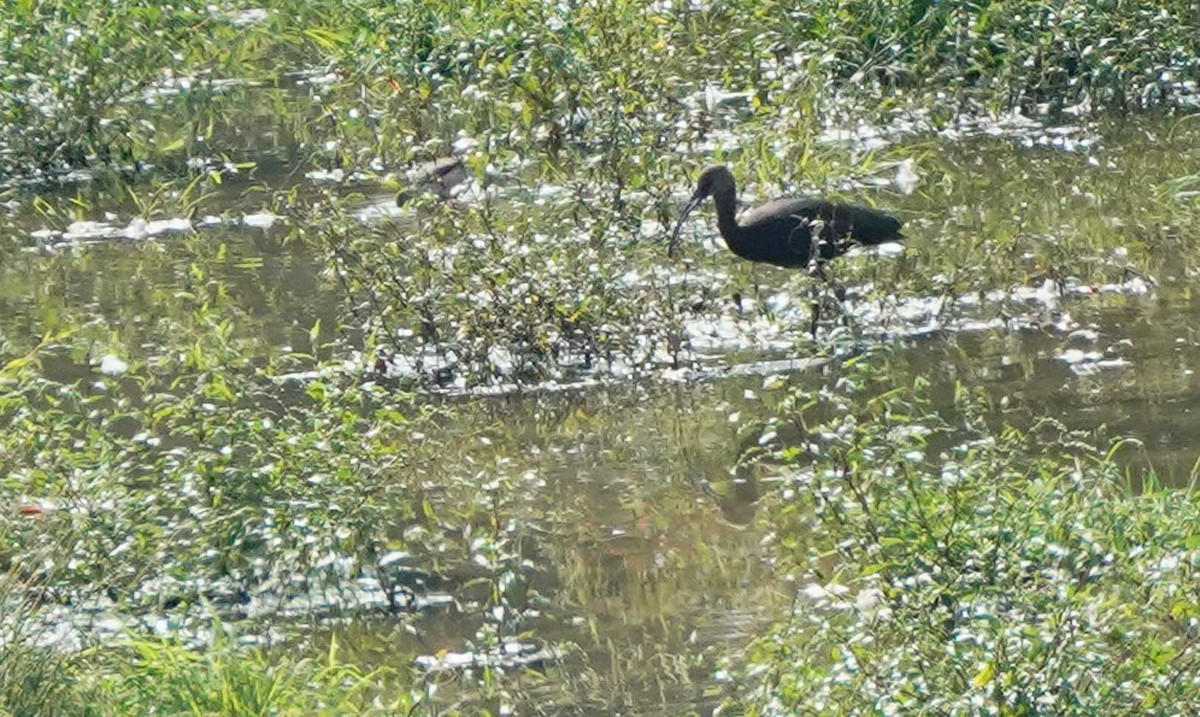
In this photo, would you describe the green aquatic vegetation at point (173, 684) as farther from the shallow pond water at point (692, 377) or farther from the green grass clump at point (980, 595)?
the green grass clump at point (980, 595)

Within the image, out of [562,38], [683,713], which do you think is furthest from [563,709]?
[562,38]

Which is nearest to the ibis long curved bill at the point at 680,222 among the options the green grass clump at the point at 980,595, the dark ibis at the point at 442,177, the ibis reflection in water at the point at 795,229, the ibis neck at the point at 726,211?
the ibis reflection in water at the point at 795,229

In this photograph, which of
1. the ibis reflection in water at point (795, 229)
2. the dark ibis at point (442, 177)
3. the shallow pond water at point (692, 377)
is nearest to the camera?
the shallow pond water at point (692, 377)

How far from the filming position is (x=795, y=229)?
29.4 feet

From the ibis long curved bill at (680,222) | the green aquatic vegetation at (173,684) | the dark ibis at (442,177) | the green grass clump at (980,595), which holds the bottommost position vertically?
the dark ibis at (442,177)

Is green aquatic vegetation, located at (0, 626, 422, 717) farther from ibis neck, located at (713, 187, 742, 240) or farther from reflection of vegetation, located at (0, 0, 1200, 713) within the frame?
ibis neck, located at (713, 187, 742, 240)

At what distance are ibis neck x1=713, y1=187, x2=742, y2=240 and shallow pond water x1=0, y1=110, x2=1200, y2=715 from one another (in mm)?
229

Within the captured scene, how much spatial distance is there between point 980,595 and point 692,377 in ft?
10.7

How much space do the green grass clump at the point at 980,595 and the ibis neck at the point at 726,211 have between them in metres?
2.89

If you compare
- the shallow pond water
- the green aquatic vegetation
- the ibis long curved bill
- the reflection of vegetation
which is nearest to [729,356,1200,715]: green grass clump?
the reflection of vegetation

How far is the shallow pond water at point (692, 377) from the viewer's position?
629cm

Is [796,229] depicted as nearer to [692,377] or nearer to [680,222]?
[680,222]

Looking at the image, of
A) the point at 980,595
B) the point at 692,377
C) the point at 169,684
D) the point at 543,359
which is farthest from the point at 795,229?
the point at 169,684

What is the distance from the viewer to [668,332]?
8.33 metres
